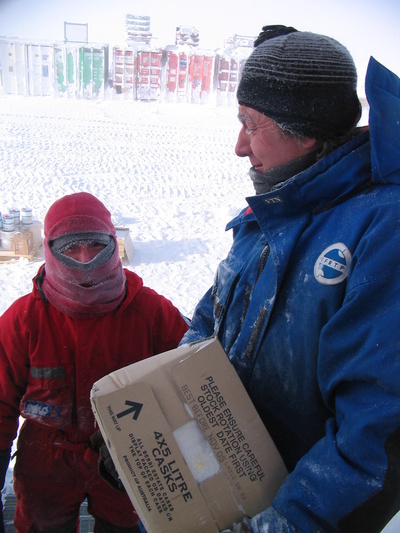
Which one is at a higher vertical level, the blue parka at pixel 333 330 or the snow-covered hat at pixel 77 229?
the blue parka at pixel 333 330

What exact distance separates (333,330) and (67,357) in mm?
1404

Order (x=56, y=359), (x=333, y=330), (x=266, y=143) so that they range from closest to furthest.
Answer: (x=333, y=330) → (x=266, y=143) → (x=56, y=359)

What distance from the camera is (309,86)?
1.11 meters

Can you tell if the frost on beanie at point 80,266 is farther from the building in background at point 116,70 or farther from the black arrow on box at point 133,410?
Answer: the building in background at point 116,70

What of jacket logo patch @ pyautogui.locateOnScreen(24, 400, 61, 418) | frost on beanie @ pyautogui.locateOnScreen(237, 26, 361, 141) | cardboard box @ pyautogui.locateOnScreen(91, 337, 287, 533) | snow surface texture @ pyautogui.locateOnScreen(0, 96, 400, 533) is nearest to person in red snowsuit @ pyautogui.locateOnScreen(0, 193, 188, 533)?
jacket logo patch @ pyautogui.locateOnScreen(24, 400, 61, 418)

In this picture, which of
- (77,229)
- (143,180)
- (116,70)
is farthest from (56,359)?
(116,70)

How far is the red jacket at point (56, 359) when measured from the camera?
1.95 metres

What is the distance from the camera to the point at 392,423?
846 millimetres

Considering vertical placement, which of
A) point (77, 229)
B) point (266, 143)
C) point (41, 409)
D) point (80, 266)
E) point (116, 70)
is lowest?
point (116, 70)

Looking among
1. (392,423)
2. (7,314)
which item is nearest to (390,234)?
(392,423)

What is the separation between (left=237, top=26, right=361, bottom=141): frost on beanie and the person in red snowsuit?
118 cm

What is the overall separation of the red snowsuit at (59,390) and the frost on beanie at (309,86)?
1256mm

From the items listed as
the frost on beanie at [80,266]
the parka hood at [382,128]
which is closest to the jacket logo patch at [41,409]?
the frost on beanie at [80,266]

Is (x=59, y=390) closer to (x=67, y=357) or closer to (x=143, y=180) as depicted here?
(x=67, y=357)
